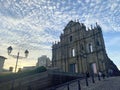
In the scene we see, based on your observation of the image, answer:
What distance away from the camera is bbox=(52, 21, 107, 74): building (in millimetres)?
24719

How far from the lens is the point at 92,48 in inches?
1035

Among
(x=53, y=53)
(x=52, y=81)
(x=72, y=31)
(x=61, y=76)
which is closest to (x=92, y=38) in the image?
(x=72, y=31)

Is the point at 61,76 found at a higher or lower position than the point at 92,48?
lower

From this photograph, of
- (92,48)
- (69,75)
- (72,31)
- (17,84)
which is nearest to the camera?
(17,84)

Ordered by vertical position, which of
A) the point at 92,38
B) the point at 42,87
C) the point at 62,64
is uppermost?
the point at 92,38

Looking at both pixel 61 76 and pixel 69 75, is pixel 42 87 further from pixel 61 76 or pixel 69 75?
pixel 69 75

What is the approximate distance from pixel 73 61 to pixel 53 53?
24.1 ft

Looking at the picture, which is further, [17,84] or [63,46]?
[63,46]

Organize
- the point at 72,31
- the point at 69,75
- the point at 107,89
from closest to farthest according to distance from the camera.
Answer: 1. the point at 107,89
2. the point at 69,75
3. the point at 72,31

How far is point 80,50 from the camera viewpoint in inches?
1082

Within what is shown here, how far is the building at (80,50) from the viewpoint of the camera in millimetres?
24719

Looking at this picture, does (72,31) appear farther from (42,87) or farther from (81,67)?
(42,87)

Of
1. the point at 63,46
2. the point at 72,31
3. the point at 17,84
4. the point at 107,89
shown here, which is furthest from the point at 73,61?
the point at 107,89

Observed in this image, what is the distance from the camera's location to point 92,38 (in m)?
26.9
